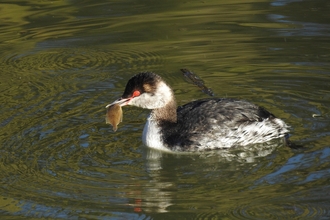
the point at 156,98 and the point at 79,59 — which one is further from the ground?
the point at 156,98

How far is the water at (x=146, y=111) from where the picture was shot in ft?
24.0

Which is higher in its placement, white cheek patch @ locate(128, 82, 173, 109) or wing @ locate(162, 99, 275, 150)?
white cheek patch @ locate(128, 82, 173, 109)

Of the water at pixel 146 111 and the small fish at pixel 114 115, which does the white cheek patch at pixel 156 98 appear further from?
the water at pixel 146 111

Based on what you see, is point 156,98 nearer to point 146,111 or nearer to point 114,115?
point 114,115

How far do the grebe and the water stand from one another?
0.56ft

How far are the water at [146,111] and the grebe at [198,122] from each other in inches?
6.8

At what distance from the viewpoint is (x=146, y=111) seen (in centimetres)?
1022

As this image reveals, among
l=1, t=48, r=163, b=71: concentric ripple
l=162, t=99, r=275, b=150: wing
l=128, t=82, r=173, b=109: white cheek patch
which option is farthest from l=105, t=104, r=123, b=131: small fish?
l=1, t=48, r=163, b=71: concentric ripple

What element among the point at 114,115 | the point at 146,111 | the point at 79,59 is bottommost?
the point at 146,111

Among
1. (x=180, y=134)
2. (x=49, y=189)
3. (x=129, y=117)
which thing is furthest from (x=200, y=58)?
(x=49, y=189)

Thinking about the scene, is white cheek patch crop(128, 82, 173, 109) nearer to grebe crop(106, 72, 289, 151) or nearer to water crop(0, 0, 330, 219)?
grebe crop(106, 72, 289, 151)

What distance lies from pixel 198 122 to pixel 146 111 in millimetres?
1560

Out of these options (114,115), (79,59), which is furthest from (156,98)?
(79,59)

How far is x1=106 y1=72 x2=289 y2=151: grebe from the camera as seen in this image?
873 centimetres
